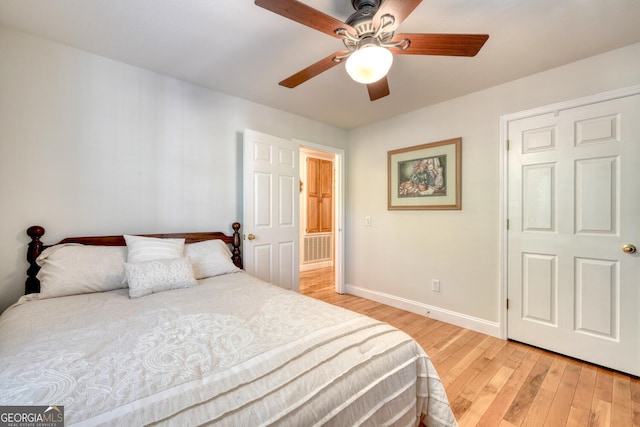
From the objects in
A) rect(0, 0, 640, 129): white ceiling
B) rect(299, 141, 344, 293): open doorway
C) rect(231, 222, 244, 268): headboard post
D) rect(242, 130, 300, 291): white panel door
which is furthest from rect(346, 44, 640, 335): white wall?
rect(231, 222, 244, 268): headboard post

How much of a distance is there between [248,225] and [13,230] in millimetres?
1669

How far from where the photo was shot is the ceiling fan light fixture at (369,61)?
1328mm

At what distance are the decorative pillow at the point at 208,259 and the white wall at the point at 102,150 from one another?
383 mm

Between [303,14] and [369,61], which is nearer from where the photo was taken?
[303,14]

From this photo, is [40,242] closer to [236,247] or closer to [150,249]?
[150,249]

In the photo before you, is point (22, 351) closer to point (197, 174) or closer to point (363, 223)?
point (197, 174)

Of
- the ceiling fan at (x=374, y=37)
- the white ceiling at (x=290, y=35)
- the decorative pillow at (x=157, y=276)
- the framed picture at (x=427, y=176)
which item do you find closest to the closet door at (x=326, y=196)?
the framed picture at (x=427, y=176)

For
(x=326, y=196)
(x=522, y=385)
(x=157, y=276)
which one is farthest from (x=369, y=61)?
(x=326, y=196)

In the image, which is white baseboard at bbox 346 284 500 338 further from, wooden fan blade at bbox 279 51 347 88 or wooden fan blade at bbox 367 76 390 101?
wooden fan blade at bbox 279 51 347 88

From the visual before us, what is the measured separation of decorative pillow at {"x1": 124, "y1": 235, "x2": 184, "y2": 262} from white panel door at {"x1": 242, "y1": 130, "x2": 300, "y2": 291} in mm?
796

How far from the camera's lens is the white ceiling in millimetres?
1598

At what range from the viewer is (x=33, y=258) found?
183cm

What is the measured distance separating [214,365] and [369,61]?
4.91 ft

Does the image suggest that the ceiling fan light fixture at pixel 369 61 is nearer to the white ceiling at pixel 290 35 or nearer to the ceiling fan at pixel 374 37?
the ceiling fan at pixel 374 37
